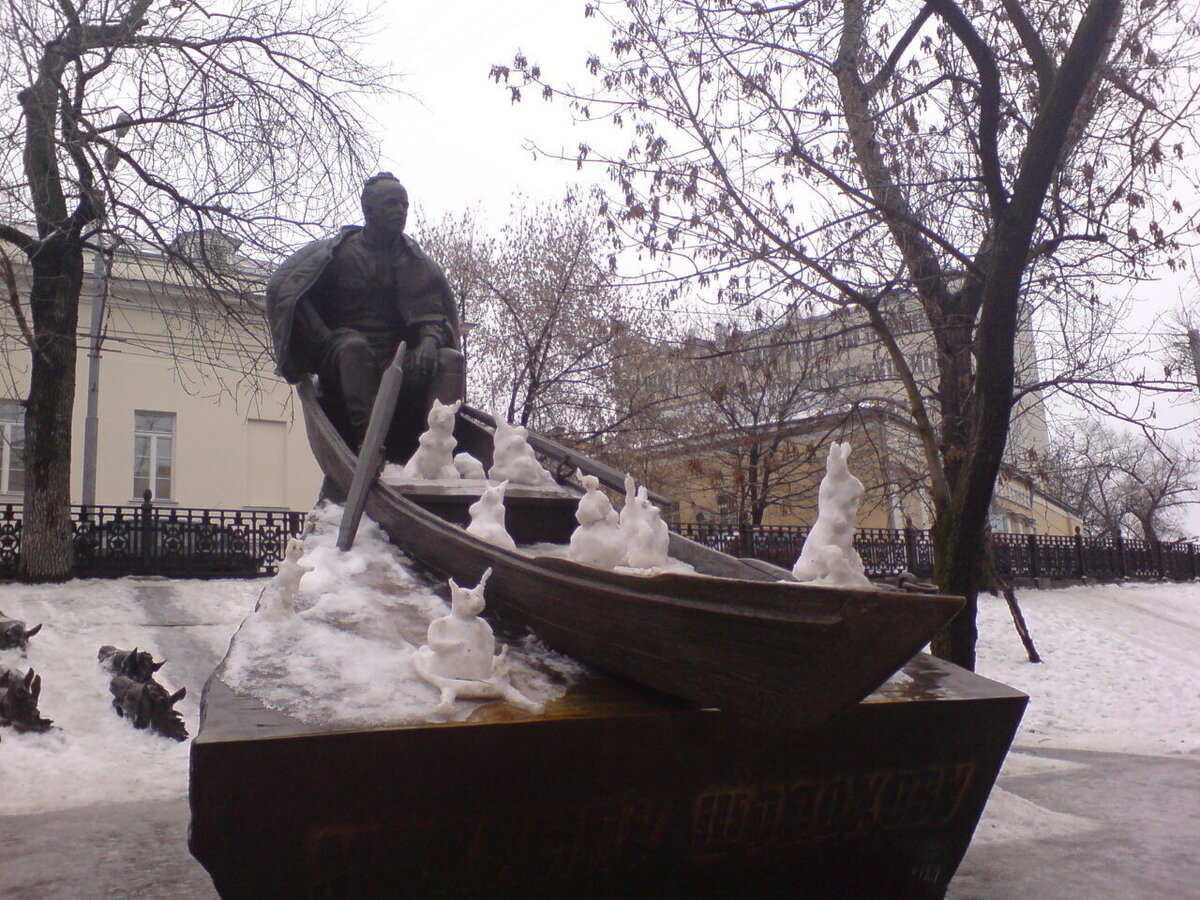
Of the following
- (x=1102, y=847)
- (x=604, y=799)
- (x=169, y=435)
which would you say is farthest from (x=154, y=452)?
Answer: (x=604, y=799)

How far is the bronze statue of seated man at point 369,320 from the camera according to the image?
5.08 m

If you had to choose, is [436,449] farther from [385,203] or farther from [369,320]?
[385,203]

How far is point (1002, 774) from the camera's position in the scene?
272 inches

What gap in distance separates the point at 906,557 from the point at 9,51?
16257mm

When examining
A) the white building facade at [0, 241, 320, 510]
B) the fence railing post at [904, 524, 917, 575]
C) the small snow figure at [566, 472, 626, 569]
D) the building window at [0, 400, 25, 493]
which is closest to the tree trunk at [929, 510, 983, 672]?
the small snow figure at [566, 472, 626, 569]

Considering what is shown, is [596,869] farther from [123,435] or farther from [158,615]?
[123,435]

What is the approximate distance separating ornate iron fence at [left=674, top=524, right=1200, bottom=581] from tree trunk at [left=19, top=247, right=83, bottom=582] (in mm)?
8530

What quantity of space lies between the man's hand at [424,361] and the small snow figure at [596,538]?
2075mm

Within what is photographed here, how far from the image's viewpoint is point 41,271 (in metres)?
12.4

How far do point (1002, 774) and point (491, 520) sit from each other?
5017 mm

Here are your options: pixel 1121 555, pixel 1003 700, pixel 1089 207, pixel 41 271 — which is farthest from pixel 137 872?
pixel 1121 555

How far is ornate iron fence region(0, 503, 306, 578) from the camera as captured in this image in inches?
501

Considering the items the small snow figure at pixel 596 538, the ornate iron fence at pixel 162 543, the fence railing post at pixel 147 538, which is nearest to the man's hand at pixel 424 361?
the small snow figure at pixel 596 538

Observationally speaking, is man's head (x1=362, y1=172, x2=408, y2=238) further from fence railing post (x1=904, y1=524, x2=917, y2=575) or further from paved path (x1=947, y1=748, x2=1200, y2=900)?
fence railing post (x1=904, y1=524, x2=917, y2=575)
